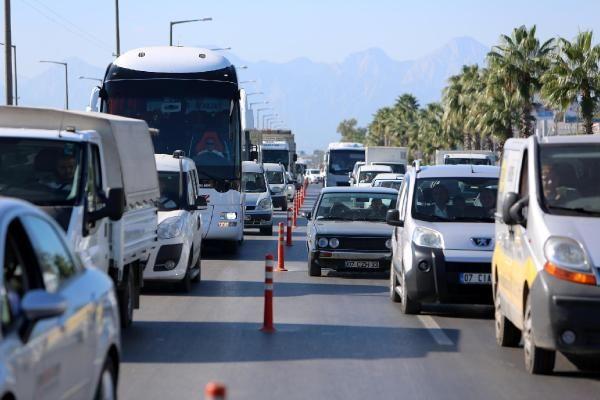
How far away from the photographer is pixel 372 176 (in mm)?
47594

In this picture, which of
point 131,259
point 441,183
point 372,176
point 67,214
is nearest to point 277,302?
point 441,183

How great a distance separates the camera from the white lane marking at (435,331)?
13114mm

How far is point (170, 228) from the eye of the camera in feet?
59.6

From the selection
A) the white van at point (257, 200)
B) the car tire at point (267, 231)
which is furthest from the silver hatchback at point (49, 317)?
the car tire at point (267, 231)

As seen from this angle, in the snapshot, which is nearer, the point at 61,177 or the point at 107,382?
the point at 107,382

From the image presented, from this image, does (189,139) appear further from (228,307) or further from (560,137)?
(560,137)

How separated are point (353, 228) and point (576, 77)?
2894 cm

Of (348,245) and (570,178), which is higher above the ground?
(570,178)

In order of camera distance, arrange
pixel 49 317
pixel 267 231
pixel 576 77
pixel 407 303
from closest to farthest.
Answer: pixel 49 317 < pixel 407 303 < pixel 267 231 < pixel 576 77

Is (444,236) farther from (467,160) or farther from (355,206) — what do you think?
(467,160)

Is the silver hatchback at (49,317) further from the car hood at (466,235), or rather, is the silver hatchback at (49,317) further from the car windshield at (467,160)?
the car windshield at (467,160)

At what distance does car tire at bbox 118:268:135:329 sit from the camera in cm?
1354

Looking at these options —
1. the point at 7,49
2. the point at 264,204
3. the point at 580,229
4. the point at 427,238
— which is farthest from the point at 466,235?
the point at 264,204

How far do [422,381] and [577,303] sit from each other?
151 centimetres
